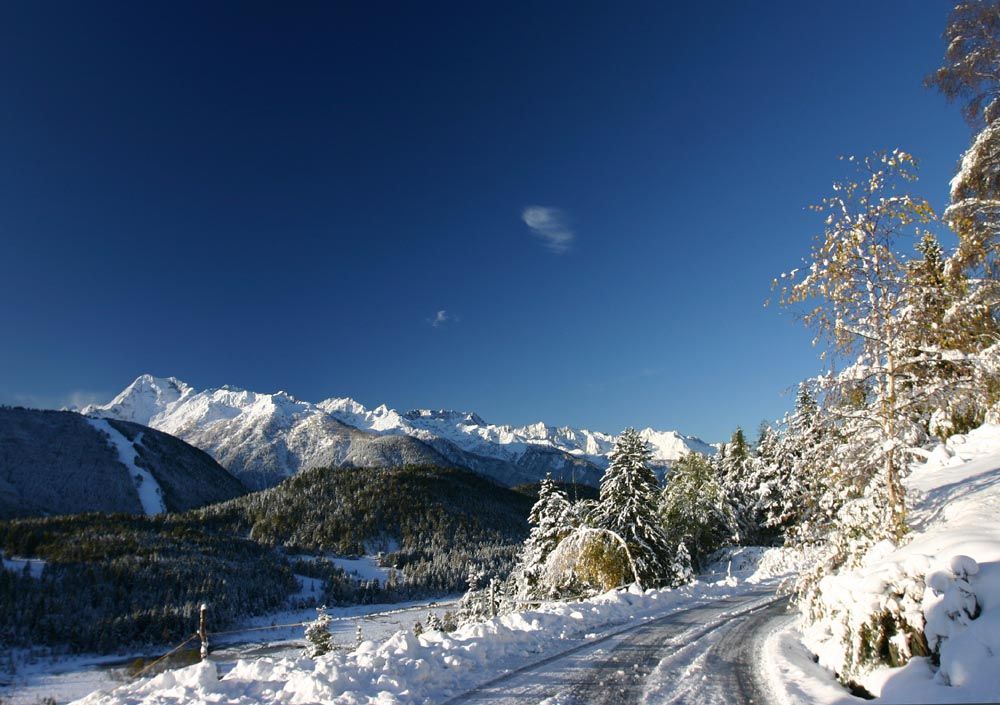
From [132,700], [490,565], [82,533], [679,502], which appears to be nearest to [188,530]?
[82,533]

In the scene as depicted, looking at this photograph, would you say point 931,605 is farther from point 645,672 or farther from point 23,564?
point 23,564

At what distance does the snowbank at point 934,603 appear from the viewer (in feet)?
19.6

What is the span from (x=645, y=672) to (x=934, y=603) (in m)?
4.72

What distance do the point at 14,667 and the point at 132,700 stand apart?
112 m

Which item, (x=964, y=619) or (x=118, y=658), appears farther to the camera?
(x=118, y=658)

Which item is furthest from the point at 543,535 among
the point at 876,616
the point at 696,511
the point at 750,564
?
the point at 876,616

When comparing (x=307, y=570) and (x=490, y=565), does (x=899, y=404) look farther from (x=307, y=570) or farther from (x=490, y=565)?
(x=307, y=570)

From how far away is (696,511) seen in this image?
4494 cm

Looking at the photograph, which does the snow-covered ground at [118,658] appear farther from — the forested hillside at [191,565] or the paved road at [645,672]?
the paved road at [645,672]

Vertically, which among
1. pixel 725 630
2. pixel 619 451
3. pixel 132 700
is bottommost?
pixel 725 630

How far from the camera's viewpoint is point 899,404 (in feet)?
32.4

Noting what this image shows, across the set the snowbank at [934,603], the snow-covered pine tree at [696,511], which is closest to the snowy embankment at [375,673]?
the snowbank at [934,603]

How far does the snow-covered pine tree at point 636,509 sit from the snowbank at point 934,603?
1960 cm

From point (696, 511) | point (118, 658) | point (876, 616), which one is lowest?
point (118, 658)
